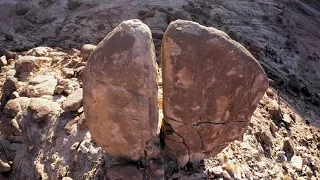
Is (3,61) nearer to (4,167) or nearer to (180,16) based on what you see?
(4,167)

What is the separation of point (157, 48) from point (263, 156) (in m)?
2.95

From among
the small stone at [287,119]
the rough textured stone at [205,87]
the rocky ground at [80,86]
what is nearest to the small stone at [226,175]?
the rocky ground at [80,86]

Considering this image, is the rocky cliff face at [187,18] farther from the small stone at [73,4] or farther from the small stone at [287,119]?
the small stone at [287,119]

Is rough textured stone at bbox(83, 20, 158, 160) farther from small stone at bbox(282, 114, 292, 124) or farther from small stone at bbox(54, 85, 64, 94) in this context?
small stone at bbox(282, 114, 292, 124)

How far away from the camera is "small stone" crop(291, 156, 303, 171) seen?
503cm

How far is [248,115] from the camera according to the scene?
390 centimetres

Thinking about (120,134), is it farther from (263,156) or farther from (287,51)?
(287,51)

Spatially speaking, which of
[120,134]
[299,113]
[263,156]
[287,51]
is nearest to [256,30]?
[287,51]

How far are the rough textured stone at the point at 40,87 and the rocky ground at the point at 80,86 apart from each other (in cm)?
2

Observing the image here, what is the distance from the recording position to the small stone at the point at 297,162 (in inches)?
198

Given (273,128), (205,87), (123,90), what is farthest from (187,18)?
(123,90)

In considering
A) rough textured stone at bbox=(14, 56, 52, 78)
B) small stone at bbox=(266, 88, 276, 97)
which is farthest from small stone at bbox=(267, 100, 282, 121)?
rough textured stone at bbox=(14, 56, 52, 78)

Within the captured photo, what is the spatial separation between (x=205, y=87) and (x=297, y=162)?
225 cm

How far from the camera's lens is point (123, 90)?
3.51 metres
